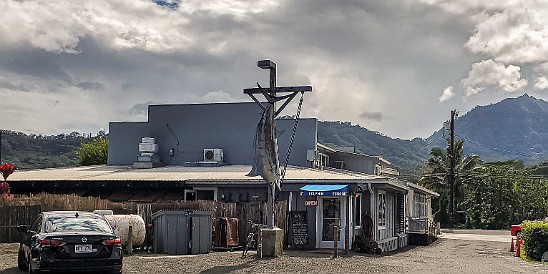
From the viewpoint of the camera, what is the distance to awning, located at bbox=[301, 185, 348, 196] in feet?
77.3

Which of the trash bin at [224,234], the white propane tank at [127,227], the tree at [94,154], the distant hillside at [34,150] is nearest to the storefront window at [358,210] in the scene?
the trash bin at [224,234]

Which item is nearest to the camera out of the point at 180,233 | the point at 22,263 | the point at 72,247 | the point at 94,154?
the point at 72,247

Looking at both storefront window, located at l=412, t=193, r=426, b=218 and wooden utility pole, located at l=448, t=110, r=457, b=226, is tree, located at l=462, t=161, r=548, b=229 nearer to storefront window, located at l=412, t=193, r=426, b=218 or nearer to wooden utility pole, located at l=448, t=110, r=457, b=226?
wooden utility pole, located at l=448, t=110, r=457, b=226

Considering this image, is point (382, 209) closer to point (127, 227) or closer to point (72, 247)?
point (127, 227)

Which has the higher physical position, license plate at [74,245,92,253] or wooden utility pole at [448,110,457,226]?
wooden utility pole at [448,110,457,226]

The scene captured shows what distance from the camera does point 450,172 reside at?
200 feet

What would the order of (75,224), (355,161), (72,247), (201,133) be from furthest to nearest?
(355,161)
(201,133)
(75,224)
(72,247)

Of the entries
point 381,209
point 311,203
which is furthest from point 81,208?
point 381,209

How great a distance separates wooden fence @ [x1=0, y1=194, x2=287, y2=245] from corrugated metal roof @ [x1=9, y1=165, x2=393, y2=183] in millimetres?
2668

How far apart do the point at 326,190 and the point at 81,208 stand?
796 cm

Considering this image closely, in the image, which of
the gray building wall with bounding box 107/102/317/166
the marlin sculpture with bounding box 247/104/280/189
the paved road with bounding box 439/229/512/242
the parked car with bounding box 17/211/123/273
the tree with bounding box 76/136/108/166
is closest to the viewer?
the parked car with bounding box 17/211/123/273

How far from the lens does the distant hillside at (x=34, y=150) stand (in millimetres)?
121938

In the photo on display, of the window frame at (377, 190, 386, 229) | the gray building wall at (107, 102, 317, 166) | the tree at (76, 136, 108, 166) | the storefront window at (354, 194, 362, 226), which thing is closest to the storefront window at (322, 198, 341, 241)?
the storefront window at (354, 194, 362, 226)

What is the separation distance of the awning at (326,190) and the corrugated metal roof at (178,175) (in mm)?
810
